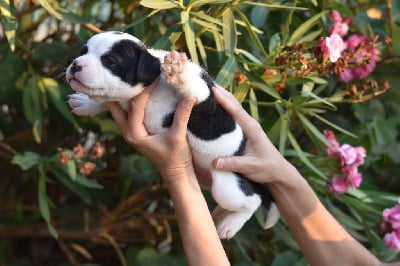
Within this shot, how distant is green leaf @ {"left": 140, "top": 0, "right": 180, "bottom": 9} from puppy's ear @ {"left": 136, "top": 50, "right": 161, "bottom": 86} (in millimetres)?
254

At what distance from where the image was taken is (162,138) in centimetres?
139

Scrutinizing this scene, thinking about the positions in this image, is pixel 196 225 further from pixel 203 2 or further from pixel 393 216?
pixel 393 216

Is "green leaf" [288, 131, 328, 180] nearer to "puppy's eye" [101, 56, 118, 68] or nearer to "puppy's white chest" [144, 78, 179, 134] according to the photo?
"puppy's white chest" [144, 78, 179, 134]

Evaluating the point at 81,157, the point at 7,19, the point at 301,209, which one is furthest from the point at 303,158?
Answer: the point at 7,19

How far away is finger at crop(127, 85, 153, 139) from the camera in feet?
4.32

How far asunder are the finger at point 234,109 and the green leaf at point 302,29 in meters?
0.37

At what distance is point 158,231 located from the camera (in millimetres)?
2209

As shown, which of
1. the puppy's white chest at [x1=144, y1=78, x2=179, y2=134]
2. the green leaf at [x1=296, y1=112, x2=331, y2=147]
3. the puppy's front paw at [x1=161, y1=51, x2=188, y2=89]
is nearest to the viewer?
the puppy's front paw at [x1=161, y1=51, x2=188, y2=89]

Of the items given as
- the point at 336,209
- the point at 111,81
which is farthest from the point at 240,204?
the point at 336,209

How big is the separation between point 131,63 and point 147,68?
0.03 m

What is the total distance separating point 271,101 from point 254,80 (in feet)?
0.80

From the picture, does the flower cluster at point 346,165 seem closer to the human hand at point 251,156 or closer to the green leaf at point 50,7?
the human hand at point 251,156

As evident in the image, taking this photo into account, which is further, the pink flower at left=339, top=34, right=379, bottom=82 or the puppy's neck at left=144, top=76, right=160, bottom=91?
the pink flower at left=339, top=34, right=379, bottom=82

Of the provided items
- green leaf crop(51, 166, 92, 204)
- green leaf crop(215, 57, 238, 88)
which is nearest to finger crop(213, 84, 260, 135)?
green leaf crop(215, 57, 238, 88)
